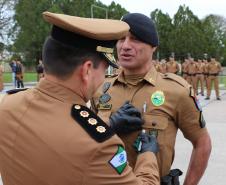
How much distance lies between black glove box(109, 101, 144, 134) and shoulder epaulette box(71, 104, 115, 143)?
59 centimetres

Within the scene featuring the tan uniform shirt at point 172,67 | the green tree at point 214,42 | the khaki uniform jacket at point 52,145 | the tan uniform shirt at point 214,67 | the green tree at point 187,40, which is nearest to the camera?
the khaki uniform jacket at point 52,145

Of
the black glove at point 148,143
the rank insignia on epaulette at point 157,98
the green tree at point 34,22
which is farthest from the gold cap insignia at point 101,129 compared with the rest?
the green tree at point 34,22

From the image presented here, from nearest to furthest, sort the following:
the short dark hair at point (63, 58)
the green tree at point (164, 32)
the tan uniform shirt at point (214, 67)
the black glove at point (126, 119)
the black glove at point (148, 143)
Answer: the short dark hair at point (63, 58) → the black glove at point (148, 143) → the black glove at point (126, 119) → the tan uniform shirt at point (214, 67) → the green tree at point (164, 32)

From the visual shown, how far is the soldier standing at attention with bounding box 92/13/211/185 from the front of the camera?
2406mm

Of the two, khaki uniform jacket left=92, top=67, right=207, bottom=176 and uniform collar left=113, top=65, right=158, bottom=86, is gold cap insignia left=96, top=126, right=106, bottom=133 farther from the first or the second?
uniform collar left=113, top=65, right=158, bottom=86

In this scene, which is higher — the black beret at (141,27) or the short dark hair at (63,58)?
the black beret at (141,27)

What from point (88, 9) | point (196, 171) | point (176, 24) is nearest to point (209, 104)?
point (196, 171)

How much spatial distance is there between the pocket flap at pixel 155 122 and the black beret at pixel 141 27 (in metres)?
0.42

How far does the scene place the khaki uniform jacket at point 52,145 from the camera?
1.49 meters

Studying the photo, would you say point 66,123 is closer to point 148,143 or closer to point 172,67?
point 148,143

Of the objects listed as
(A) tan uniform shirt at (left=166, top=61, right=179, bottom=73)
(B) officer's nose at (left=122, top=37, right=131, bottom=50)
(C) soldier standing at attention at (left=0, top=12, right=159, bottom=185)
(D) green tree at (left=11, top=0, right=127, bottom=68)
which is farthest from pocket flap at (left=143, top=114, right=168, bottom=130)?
(D) green tree at (left=11, top=0, right=127, bottom=68)

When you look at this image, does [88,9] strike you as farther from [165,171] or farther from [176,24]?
[165,171]

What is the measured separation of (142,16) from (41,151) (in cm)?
123

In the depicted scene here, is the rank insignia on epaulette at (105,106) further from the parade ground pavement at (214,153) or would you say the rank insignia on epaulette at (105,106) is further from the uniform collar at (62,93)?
the parade ground pavement at (214,153)
